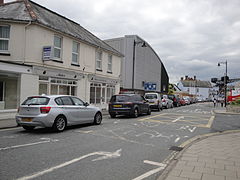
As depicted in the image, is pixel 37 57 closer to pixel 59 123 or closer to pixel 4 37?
pixel 4 37

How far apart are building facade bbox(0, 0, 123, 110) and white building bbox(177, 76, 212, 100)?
85.7 metres

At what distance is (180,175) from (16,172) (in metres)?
3.26

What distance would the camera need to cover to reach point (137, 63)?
36.7 m

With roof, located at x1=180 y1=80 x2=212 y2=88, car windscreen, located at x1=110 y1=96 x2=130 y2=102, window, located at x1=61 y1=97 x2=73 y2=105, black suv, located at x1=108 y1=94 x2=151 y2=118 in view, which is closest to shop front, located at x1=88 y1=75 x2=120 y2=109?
car windscreen, located at x1=110 y1=96 x2=130 y2=102

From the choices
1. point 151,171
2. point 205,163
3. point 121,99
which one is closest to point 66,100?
point 151,171

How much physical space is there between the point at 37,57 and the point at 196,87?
93932 mm

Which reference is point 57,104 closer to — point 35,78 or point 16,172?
point 16,172

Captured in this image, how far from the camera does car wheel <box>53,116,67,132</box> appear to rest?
8.50 m

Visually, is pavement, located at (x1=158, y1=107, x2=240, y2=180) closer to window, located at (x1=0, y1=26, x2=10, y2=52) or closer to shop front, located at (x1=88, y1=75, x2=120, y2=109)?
window, located at (x1=0, y1=26, x2=10, y2=52)

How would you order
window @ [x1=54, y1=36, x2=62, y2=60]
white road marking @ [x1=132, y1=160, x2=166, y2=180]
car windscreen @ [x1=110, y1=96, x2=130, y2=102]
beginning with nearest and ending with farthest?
white road marking @ [x1=132, y1=160, x2=166, y2=180]
car windscreen @ [x1=110, y1=96, x2=130, y2=102]
window @ [x1=54, y1=36, x2=62, y2=60]

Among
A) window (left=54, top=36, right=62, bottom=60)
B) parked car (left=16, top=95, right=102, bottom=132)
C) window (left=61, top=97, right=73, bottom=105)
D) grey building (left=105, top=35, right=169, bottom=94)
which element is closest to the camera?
parked car (left=16, top=95, right=102, bottom=132)

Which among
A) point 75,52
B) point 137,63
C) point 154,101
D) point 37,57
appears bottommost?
point 154,101

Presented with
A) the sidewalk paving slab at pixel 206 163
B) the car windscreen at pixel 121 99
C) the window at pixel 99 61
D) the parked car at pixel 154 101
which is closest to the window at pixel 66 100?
the sidewalk paving slab at pixel 206 163

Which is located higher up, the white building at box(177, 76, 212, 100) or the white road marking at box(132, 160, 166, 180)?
the white building at box(177, 76, 212, 100)
